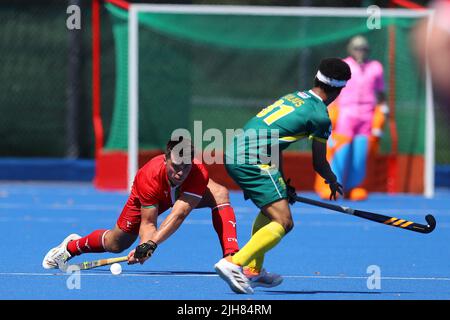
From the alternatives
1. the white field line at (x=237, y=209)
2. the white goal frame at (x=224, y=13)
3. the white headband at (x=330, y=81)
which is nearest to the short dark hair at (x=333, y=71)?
the white headband at (x=330, y=81)

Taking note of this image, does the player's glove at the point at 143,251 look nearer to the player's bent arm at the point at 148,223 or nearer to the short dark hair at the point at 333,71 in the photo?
the player's bent arm at the point at 148,223

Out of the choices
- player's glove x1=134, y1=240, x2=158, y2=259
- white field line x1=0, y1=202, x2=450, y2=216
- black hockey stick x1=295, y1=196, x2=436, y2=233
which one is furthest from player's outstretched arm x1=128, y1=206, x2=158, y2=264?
white field line x1=0, y1=202, x2=450, y2=216

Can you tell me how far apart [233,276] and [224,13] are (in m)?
7.86

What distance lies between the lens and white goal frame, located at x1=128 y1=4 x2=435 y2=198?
13578mm

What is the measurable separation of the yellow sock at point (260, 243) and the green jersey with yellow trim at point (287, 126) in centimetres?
44

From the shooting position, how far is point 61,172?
14930 mm

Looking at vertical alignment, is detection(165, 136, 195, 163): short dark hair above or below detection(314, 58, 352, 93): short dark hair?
below

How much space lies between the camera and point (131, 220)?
7398mm

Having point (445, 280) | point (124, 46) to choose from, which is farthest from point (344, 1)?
point (445, 280)

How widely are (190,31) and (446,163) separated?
164 inches

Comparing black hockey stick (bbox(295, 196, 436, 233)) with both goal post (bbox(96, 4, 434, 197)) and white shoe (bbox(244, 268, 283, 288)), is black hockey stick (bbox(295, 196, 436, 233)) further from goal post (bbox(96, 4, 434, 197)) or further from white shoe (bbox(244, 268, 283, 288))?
goal post (bbox(96, 4, 434, 197))

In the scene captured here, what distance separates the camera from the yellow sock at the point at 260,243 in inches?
263

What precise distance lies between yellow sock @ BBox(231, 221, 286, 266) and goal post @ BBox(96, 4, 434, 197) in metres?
6.95

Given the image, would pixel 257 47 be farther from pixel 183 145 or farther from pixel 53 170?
pixel 183 145
